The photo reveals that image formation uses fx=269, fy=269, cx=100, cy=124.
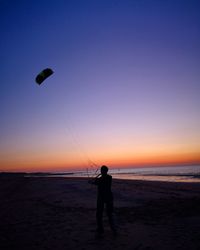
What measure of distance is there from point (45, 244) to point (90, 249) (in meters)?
1.44

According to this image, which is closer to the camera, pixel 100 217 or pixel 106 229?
pixel 100 217

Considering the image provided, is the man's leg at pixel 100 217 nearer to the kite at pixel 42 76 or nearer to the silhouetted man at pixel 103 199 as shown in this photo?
the silhouetted man at pixel 103 199

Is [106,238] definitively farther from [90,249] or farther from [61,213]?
[61,213]

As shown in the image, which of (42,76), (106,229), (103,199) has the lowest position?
(106,229)

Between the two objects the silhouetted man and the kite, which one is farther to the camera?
the kite

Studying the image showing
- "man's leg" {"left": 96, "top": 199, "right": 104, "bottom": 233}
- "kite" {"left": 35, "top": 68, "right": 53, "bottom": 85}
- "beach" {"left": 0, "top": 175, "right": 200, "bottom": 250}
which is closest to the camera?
"beach" {"left": 0, "top": 175, "right": 200, "bottom": 250}

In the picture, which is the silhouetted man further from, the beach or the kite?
the kite

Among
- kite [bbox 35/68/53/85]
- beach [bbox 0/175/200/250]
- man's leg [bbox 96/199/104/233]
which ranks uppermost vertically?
kite [bbox 35/68/53/85]

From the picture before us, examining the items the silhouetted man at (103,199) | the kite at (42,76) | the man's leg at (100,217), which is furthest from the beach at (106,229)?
the kite at (42,76)

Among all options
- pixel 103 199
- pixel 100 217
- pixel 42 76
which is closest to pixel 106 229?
pixel 100 217

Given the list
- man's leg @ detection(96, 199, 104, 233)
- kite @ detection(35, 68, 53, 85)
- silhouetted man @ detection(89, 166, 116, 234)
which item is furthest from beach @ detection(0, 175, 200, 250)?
kite @ detection(35, 68, 53, 85)

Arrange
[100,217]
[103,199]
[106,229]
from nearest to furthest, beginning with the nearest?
[100,217] < [103,199] < [106,229]

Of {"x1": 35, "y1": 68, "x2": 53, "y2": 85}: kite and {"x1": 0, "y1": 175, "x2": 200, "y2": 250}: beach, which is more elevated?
{"x1": 35, "y1": 68, "x2": 53, "y2": 85}: kite

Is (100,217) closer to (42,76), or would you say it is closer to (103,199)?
(103,199)
